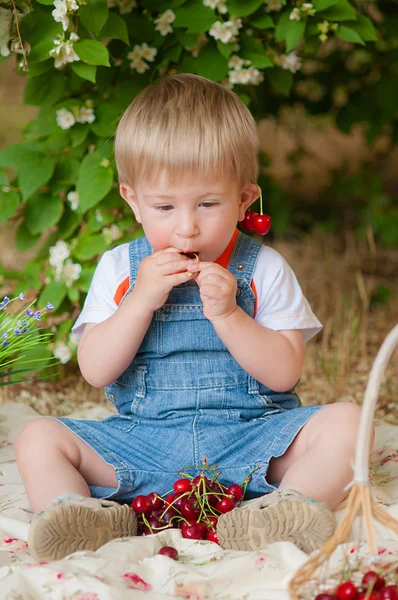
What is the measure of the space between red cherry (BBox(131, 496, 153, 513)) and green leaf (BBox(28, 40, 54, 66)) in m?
1.07

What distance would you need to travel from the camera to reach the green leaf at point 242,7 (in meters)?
2.22

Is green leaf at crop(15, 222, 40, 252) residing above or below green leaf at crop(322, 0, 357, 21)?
below

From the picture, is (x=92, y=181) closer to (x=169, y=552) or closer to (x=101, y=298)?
(x=101, y=298)

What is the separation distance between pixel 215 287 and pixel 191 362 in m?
0.23

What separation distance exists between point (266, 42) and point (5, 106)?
485 cm

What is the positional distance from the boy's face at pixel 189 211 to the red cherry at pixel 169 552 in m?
0.56

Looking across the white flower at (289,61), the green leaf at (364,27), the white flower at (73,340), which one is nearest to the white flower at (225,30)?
the white flower at (289,61)

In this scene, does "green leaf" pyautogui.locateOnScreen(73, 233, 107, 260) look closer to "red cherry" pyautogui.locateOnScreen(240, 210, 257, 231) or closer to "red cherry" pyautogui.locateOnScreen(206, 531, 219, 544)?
"red cherry" pyautogui.locateOnScreen(240, 210, 257, 231)

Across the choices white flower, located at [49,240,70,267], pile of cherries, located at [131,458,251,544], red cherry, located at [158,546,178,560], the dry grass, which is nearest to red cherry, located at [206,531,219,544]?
pile of cherries, located at [131,458,251,544]

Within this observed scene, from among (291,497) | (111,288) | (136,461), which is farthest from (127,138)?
(291,497)

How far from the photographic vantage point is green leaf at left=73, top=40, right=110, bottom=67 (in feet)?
6.56

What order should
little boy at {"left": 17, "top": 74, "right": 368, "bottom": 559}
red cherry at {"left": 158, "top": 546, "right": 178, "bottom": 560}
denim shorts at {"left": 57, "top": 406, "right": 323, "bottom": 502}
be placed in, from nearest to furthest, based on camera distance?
1. red cherry at {"left": 158, "top": 546, "right": 178, "bottom": 560}
2. little boy at {"left": 17, "top": 74, "right": 368, "bottom": 559}
3. denim shorts at {"left": 57, "top": 406, "right": 323, "bottom": 502}

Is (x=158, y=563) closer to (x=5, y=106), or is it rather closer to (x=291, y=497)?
(x=291, y=497)

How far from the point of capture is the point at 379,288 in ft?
11.6
